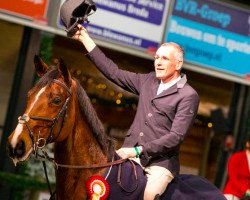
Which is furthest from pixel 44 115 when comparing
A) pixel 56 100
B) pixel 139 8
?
pixel 139 8

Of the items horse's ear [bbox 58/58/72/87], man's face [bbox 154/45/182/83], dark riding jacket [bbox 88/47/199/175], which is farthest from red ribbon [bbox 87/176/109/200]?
man's face [bbox 154/45/182/83]

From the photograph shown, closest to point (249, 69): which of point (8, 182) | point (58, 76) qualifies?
point (8, 182)

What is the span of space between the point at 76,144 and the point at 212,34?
24.7 feet

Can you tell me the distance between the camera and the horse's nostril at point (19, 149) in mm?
4691

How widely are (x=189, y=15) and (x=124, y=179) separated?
23.9 feet

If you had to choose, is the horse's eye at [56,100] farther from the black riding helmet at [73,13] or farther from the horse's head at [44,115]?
the black riding helmet at [73,13]

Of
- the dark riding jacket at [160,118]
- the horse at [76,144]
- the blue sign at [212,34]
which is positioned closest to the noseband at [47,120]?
the horse at [76,144]

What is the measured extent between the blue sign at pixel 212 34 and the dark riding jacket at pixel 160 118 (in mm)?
6240

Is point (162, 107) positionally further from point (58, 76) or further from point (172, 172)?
point (58, 76)

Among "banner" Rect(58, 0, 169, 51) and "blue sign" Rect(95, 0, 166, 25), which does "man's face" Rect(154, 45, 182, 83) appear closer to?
"banner" Rect(58, 0, 169, 51)

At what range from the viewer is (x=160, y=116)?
5.43 metres

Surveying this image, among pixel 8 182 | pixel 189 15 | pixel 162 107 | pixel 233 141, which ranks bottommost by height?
pixel 8 182

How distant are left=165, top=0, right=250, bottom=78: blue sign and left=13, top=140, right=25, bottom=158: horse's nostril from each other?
7349mm

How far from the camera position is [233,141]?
12664 mm
